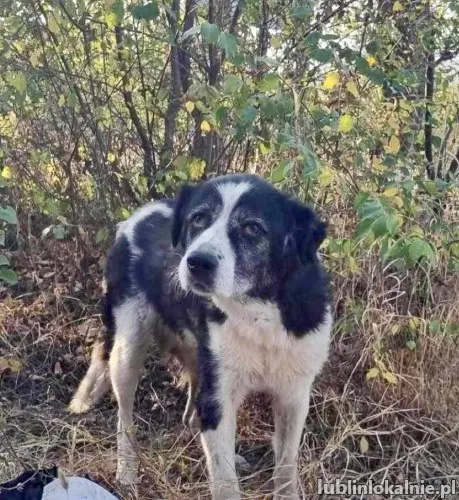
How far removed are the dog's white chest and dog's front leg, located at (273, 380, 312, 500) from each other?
0.33ft

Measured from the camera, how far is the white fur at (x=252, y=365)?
11.7 ft

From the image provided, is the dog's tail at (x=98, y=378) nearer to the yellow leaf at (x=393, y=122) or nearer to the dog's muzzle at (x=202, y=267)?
the dog's muzzle at (x=202, y=267)

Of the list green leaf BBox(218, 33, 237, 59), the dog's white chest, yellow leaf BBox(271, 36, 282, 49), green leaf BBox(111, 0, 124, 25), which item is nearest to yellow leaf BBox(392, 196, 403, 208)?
the dog's white chest

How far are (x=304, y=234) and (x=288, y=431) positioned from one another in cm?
90

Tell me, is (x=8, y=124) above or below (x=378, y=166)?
above

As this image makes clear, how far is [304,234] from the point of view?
360cm

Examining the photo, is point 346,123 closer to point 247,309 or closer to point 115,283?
point 247,309

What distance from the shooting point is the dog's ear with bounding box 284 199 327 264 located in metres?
3.60

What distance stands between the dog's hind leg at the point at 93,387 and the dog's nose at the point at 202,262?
1.47 meters

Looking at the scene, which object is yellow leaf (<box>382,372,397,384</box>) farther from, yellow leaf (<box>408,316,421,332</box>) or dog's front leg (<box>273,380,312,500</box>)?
dog's front leg (<box>273,380,312,500</box>)

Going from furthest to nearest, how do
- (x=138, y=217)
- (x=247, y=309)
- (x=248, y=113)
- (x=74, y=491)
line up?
(x=138, y=217) < (x=248, y=113) < (x=247, y=309) < (x=74, y=491)

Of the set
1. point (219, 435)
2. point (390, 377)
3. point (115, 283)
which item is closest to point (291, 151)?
point (115, 283)

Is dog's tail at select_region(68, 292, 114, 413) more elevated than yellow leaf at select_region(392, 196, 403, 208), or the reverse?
yellow leaf at select_region(392, 196, 403, 208)

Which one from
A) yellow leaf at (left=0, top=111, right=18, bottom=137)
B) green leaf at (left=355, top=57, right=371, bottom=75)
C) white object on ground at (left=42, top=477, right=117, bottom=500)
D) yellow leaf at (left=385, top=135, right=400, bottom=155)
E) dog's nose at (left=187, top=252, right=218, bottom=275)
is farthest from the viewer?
yellow leaf at (left=0, top=111, right=18, bottom=137)
